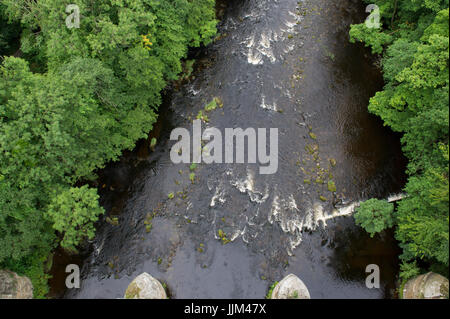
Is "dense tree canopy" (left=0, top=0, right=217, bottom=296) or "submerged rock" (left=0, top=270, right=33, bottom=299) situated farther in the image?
"submerged rock" (left=0, top=270, right=33, bottom=299)

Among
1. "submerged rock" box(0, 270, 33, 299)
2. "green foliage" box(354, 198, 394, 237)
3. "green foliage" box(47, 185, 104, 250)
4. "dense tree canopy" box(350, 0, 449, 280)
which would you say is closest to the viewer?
"dense tree canopy" box(350, 0, 449, 280)

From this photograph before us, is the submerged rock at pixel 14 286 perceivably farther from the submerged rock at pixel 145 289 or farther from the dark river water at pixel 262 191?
the submerged rock at pixel 145 289

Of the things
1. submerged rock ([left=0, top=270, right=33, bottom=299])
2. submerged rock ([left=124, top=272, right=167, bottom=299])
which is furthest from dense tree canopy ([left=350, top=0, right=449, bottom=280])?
submerged rock ([left=0, top=270, right=33, bottom=299])

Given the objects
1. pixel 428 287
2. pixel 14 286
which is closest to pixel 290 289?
pixel 428 287

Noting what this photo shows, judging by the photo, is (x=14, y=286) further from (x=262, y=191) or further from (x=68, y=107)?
(x=262, y=191)

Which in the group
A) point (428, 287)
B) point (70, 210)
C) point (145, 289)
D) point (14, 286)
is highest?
point (70, 210)

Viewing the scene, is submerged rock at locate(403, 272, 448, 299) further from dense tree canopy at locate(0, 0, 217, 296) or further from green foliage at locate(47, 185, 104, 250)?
dense tree canopy at locate(0, 0, 217, 296)

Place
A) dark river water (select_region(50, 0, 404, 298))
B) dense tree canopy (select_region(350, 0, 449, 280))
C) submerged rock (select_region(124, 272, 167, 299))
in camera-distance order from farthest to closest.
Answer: dark river water (select_region(50, 0, 404, 298)), submerged rock (select_region(124, 272, 167, 299)), dense tree canopy (select_region(350, 0, 449, 280))

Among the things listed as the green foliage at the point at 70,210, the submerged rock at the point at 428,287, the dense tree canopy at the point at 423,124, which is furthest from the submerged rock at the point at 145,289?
the dense tree canopy at the point at 423,124
